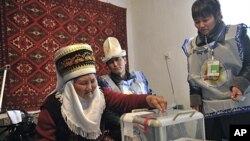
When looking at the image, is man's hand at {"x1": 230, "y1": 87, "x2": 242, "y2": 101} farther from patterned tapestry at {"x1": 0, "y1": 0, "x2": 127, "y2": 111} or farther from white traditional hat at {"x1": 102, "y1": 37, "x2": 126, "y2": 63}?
patterned tapestry at {"x1": 0, "y1": 0, "x2": 127, "y2": 111}

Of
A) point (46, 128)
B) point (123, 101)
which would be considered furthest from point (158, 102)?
point (46, 128)

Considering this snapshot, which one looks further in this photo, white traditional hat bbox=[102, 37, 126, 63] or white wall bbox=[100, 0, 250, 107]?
white wall bbox=[100, 0, 250, 107]

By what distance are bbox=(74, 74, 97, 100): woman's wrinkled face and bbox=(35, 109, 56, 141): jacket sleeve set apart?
7.1 inches

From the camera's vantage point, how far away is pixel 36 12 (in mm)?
2197

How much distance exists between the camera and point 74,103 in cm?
125

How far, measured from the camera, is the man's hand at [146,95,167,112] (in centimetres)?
111

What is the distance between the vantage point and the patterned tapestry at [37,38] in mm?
1999

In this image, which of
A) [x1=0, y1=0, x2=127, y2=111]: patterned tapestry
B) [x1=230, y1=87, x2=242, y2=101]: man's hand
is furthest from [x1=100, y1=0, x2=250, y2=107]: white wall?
[x1=230, y1=87, x2=242, y2=101]: man's hand

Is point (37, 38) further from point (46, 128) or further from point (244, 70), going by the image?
point (244, 70)

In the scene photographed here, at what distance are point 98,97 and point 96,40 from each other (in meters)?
1.48

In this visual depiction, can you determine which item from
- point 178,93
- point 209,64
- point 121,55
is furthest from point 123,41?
point 209,64

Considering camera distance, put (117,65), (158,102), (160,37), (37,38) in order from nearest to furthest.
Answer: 1. (158,102)
2. (117,65)
3. (37,38)
4. (160,37)

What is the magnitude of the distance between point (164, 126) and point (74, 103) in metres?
0.52

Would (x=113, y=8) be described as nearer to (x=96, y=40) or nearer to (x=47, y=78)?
(x=96, y=40)
